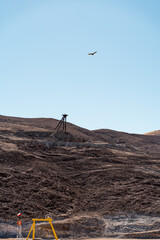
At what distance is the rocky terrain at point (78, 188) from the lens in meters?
20.6

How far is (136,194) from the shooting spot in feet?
82.7

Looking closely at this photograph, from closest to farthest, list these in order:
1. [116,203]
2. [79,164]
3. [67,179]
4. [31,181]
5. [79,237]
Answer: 1. [79,237]
2. [116,203]
3. [31,181]
4. [67,179]
5. [79,164]

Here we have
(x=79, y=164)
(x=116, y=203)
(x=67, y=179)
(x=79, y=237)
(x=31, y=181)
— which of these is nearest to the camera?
(x=79, y=237)

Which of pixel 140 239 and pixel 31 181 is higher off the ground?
pixel 31 181

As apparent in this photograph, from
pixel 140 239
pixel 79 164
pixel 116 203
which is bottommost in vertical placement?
pixel 140 239

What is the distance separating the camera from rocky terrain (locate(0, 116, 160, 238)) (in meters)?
20.6

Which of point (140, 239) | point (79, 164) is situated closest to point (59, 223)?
point (140, 239)

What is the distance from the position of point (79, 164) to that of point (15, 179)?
27.9ft

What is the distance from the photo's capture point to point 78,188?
87.2 feet

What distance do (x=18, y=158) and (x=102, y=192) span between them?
8395 mm

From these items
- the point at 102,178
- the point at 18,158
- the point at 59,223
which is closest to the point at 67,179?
the point at 102,178

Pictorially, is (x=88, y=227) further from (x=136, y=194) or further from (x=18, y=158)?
(x=18, y=158)

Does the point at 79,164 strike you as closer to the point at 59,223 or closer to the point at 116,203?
the point at 116,203

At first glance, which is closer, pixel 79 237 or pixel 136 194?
pixel 79 237
